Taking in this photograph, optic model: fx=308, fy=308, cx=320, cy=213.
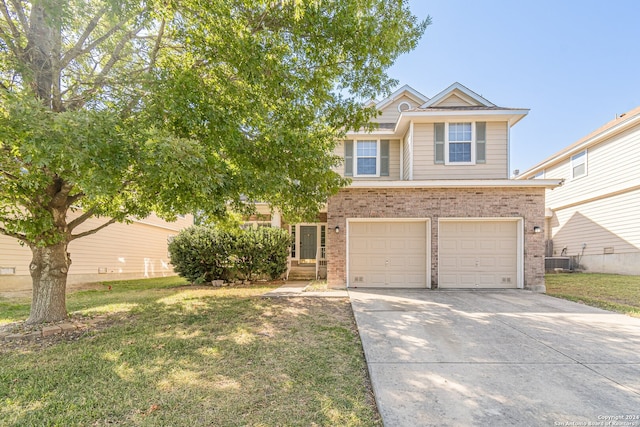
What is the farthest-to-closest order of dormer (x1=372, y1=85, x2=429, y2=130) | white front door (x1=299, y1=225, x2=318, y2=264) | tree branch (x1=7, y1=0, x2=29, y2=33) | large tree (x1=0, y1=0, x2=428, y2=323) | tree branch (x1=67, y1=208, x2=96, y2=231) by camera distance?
1. white front door (x1=299, y1=225, x2=318, y2=264)
2. dormer (x1=372, y1=85, x2=429, y2=130)
3. tree branch (x1=67, y1=208, x2=96, y2=231)
4. tree branch (x1=7, y1=0, x2=29, y2=33)
5. large tree (x1=0, y1=0, x2=428, y2=323)

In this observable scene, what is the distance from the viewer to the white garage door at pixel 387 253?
9.78m

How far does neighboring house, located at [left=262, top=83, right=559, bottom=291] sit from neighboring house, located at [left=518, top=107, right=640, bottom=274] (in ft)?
21.4

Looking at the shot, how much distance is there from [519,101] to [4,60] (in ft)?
42.5

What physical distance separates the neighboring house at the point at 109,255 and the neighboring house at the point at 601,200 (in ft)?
62.8

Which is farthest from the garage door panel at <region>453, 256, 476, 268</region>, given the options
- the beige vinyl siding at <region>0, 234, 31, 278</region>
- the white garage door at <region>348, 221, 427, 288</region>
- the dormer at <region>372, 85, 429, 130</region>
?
the beige vinyl siding at <region>0, 234, 31, 278</region>

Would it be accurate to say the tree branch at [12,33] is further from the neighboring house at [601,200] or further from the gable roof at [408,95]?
A: the neighboring house at [601,200]

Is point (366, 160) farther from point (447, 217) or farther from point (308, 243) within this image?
point (308, 243)

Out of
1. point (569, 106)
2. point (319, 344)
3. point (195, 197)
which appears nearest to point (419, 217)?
point (319, 344)

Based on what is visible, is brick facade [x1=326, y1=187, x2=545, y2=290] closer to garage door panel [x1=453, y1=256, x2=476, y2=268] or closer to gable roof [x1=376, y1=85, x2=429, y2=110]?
garage door panel [x1=453, y1=256, x2=476, y2=268]

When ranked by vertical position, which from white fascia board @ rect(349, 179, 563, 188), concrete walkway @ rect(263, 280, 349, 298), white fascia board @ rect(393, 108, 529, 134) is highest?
white fascia board @ rect(393, 108, 529, 134)

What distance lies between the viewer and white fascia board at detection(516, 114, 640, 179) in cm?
1268

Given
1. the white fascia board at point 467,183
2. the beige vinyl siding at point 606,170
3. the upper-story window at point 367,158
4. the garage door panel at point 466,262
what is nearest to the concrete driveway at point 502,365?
the garage door panel at point 466,262

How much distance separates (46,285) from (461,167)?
11.3 m

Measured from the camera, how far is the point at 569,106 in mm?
18844
